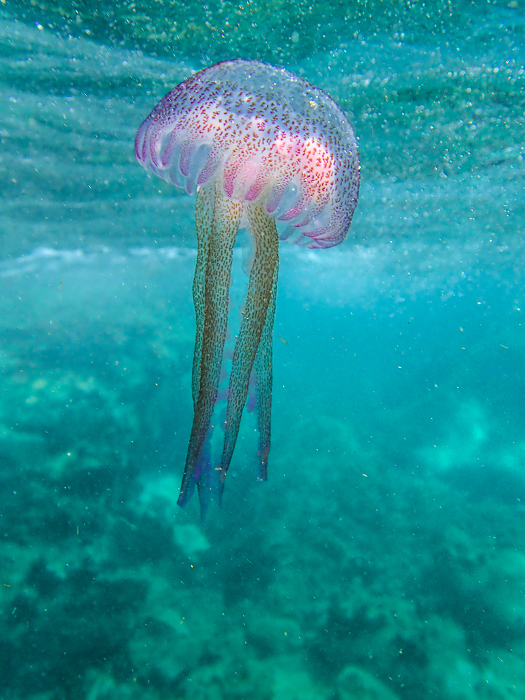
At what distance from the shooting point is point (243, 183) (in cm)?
190

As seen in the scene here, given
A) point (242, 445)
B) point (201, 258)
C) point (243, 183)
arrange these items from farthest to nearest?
1. point (242, 445)
2. point (201, 258)
3. point (243, 183)

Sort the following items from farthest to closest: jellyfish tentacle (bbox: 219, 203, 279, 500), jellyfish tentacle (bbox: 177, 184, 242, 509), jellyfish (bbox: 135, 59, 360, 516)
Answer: jellyfish tentacle (bbox: 219, 203, 279, 500) < jellyfish tentacle (bbox: 177, 184, 242, 509) < jellyfish (bbox: 135, 59, 360, 516)

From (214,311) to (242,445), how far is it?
21.2 ft

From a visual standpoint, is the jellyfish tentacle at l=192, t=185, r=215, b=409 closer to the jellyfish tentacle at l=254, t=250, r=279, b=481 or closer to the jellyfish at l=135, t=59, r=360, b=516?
the jellyfish at l=135, t=59, r=360, b=516

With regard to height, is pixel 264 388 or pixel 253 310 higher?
pixel 253 310

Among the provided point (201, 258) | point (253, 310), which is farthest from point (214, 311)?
point (201, 258)

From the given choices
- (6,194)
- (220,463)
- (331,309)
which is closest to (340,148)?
(220,463)

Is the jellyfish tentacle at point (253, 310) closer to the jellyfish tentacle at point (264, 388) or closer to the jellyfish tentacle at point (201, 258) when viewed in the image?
the jellyfish tentacle at point (264, 388)

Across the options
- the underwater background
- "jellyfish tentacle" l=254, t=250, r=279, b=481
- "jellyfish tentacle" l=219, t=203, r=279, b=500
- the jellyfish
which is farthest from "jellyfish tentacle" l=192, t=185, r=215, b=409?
the underwater background

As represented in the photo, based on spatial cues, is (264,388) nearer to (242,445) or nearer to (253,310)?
(253,310)

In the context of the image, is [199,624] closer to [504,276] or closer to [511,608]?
[511,608]

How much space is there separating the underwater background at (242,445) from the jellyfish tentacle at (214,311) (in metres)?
2.39

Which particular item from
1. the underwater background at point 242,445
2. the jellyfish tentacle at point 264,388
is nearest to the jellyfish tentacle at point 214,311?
the jellyfish tentacle at point 264,388

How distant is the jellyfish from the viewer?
5.82 ft
